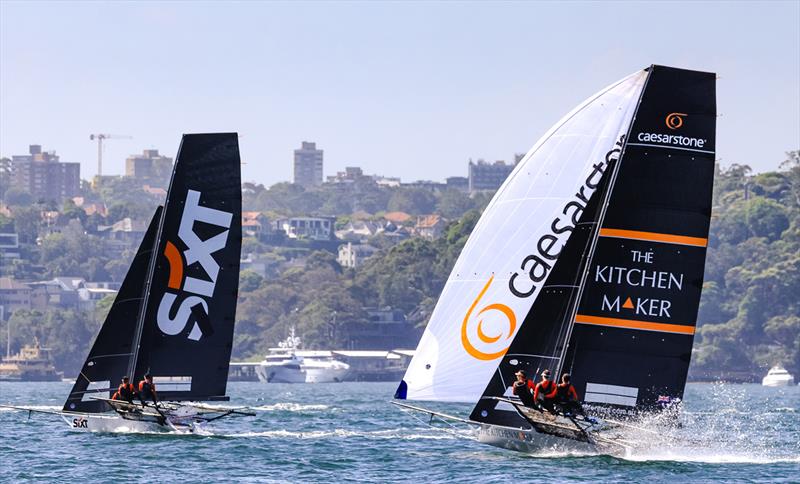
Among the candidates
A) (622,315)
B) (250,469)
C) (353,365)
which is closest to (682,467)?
(622,315)

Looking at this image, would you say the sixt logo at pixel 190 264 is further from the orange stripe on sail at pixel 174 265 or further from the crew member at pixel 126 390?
the crew member at pixel 126 390

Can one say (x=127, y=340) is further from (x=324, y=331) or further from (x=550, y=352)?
(x=324, y=331)

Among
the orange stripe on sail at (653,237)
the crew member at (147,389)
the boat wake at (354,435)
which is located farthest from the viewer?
the boat wake at (354,435)

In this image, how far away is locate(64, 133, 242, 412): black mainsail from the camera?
31.8 meters

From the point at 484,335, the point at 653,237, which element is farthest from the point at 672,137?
the point at 484,335

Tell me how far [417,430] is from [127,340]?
804cm

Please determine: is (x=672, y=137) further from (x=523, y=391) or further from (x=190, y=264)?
(x=190, y=264)

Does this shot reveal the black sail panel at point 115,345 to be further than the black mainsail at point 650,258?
Yes

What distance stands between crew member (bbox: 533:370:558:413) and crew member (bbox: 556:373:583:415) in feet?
0.27

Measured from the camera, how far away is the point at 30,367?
429ft

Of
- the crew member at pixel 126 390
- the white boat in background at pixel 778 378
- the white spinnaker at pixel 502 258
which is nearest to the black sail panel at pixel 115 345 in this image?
the crew member at pixel 126 390

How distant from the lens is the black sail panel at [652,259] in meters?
26.1

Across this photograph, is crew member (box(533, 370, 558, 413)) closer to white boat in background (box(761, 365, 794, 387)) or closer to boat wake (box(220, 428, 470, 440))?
boat wake (box(220, 428, 470, 440))

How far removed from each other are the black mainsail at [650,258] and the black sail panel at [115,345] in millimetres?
9512
